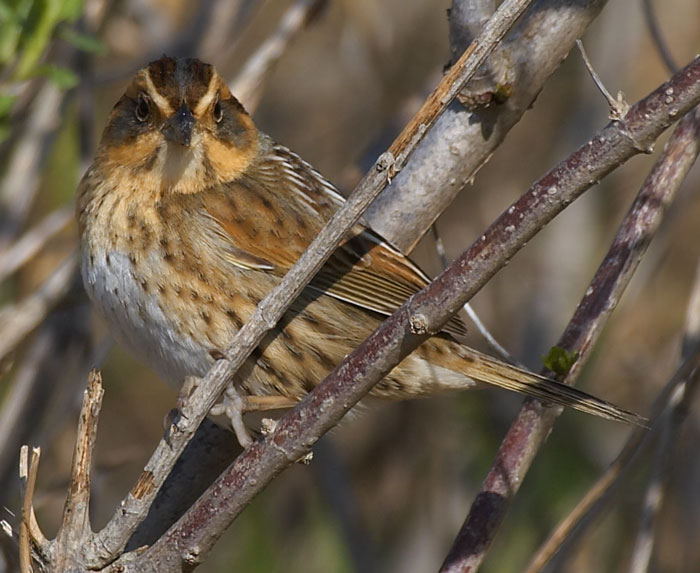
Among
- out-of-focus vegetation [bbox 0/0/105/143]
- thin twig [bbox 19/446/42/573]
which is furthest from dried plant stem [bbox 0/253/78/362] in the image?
thin twig [bbox 19/446/42/573]

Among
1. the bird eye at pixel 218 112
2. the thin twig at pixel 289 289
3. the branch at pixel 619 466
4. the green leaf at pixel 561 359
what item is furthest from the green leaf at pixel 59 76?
the branch at pixel 619 466

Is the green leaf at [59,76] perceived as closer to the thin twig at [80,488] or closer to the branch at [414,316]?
the thin twig at [80,488]

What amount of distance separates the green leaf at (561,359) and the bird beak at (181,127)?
1.04 m

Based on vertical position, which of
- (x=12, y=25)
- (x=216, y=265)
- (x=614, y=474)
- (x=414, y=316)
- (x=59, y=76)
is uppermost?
(x=12, y=25)

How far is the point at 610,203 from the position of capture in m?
4.56

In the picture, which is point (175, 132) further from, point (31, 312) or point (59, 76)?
point (31, 312)

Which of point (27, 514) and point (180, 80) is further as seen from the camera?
point (180, 80)

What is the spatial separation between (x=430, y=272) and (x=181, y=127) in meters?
1.96

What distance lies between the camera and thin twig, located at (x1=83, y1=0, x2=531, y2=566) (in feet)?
5.90

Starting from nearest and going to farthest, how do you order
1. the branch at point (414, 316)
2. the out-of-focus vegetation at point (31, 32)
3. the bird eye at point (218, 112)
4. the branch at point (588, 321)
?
1. the branch at point (414, 316)
2. the branch at point (588, 321)
3. the out-of-focus vegetation at point (31, 32)
4. the bird eye at point (218, 112)

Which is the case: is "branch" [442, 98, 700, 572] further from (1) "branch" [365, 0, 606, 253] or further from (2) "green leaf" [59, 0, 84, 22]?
(2) "green leaf" [59, 0, 84, 22]

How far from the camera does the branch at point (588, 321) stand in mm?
2258

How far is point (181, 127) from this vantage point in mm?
2695

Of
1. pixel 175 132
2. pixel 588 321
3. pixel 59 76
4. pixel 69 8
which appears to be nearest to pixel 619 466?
pixel 588 321
